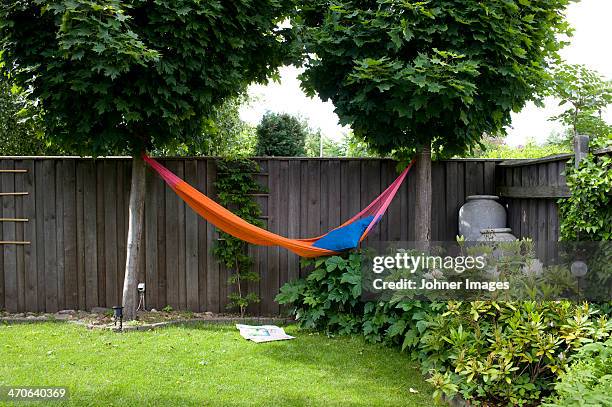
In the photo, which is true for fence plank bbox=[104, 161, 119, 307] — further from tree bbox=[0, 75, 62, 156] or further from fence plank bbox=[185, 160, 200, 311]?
tree bbox=[0, 75, 62, 156]

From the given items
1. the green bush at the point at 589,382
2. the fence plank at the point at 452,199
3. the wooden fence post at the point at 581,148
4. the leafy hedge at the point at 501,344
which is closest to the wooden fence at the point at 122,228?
the fence plank at the point at 452,199

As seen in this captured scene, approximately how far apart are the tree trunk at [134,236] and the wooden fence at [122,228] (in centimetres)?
30

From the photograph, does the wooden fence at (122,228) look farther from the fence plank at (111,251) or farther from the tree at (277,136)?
the tree at (277,136)

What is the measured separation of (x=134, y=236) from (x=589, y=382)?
3674mm

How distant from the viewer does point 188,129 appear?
14.5ft

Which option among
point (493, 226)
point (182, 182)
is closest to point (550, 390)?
point (493, 226)

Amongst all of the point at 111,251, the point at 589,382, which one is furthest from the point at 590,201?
the point at 111,251

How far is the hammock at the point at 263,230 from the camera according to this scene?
4.50 meters

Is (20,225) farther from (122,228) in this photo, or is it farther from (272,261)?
(272,261)

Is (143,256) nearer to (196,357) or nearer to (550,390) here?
(196,357)

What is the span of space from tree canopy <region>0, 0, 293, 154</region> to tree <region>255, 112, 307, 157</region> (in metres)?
4.41

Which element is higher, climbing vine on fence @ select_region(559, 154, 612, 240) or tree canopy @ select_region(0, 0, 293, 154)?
tree canopy @ select_region(0, 0, 293, 154)

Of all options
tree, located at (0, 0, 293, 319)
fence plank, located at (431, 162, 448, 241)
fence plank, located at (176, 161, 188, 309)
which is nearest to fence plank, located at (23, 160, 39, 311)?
tree, located at (0, 0, 293, 319)

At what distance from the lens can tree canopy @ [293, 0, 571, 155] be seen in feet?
12.5
